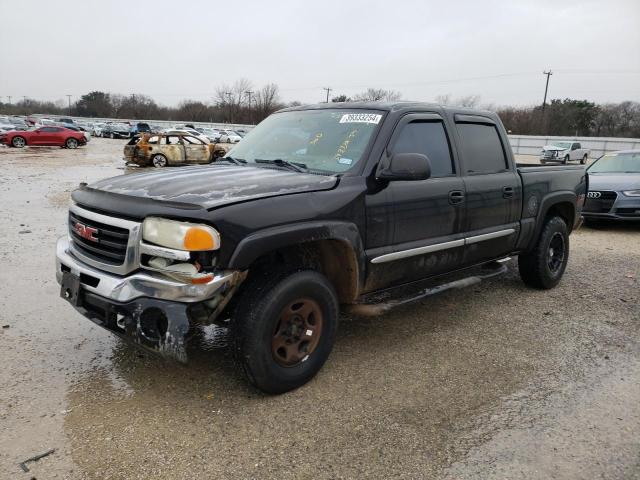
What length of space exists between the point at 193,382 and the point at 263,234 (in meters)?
1.22

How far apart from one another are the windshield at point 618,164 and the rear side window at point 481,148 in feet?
22.6

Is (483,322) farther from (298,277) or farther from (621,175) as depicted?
(621,175)

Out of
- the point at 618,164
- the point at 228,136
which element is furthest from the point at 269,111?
the point at 618,164

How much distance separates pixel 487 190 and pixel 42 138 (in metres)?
33.5

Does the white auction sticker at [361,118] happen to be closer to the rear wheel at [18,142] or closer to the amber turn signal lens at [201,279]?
the amber turn signal lens at [201,279]

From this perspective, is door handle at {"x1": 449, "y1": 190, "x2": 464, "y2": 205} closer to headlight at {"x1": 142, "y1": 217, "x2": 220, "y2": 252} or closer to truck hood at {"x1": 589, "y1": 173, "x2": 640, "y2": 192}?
headlight at {"x1": 142, "y1": 217, "x2": 220, "y2": 252}

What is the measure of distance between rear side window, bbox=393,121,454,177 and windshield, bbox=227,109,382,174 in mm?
273

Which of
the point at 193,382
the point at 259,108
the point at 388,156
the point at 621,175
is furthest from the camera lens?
the point at 259,108

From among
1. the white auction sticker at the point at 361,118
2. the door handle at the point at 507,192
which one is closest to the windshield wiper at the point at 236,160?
the white auction sticker at the point at 361,118

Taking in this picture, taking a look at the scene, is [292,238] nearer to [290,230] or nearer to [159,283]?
[290,230]

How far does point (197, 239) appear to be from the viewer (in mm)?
2695

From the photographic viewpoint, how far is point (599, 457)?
2703 millimetres

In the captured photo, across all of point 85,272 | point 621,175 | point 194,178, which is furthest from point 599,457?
point 621,175

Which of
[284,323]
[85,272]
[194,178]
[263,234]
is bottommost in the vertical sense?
[284,323]
